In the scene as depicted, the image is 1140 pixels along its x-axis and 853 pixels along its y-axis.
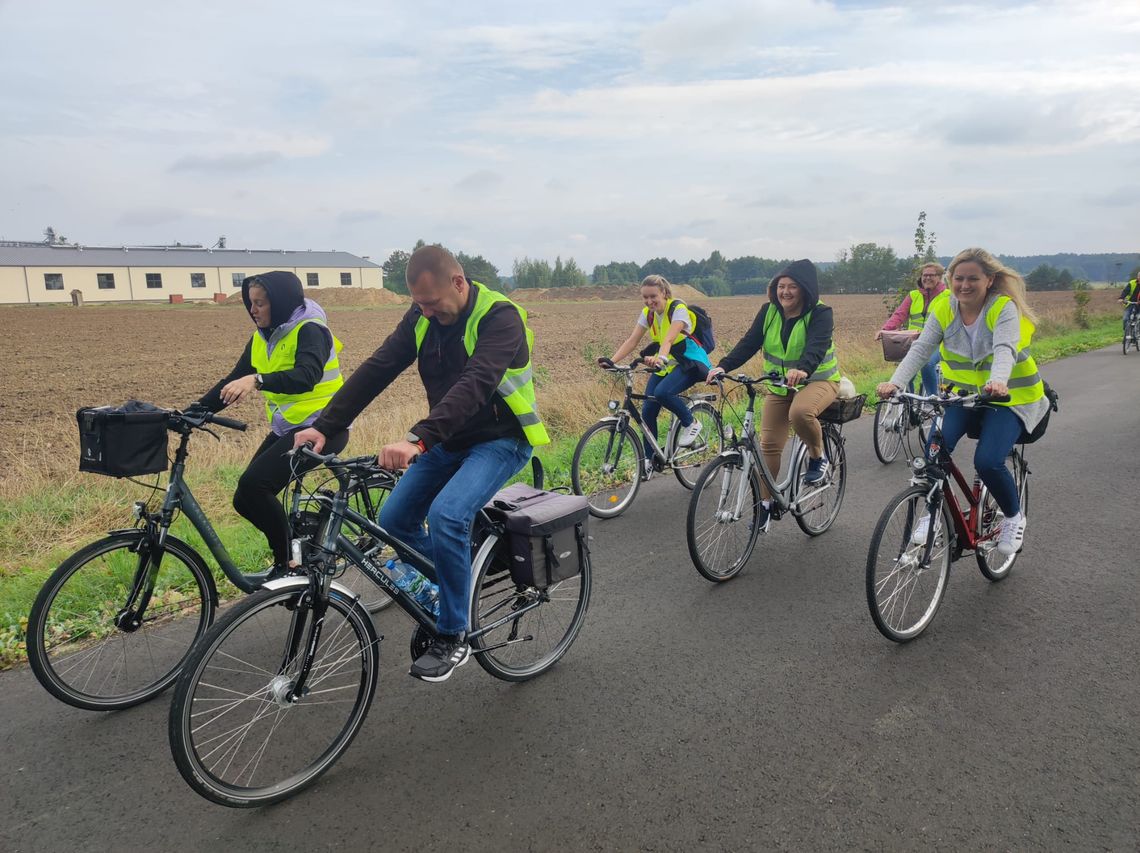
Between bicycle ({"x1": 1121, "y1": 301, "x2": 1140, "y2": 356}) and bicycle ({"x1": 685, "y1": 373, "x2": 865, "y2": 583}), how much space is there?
630 inches

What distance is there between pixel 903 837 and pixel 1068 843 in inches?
21.8

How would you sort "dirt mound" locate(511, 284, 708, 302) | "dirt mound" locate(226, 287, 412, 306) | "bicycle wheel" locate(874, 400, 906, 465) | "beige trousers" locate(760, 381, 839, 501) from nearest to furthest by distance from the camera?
1. "beige trousers" locate(760, 381, 839, 501)
2. "bicycle wheel" locate(874, 400, 906, 465)
3. "dirt mound" locate(226, 287, 412, 306)
4. "dirt mound" locate(511, 284, 708, 302)

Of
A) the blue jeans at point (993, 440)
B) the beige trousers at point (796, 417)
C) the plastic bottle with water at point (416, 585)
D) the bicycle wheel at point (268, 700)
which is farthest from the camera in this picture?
the beige trousers at point (796, 417)

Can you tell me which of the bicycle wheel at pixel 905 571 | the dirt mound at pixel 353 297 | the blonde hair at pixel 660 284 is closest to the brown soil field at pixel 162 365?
the blonde hair at pixel 660 284

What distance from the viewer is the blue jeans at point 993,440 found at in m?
4.54

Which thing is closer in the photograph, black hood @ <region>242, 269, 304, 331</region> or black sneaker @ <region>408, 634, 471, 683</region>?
black sneaker @ <region>408, 634, 471, 683</region>

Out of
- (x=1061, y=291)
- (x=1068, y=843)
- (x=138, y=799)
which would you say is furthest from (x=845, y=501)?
(x=1061, y=291)

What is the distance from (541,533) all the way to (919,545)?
2.17 meters

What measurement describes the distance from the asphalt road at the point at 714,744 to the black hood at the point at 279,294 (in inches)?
76.1

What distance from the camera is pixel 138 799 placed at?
3.02 metres

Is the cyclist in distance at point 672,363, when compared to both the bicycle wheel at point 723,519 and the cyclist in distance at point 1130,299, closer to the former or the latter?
the bicycle wheel at point 723,519

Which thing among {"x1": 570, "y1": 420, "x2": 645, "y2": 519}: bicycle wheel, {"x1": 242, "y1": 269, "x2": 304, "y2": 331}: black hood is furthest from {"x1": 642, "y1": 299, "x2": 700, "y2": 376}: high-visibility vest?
{"x1": 242, "y1": 269, "x2": 304, "y2": 331}: black hood

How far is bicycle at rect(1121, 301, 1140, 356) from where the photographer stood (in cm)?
1773

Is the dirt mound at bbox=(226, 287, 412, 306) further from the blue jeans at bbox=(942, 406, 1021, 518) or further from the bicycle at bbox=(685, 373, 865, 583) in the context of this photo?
the blue jeans at bbox=(942, 406, 1021, 518)
